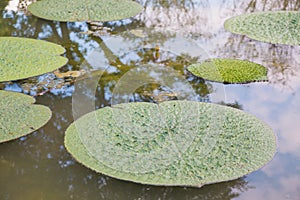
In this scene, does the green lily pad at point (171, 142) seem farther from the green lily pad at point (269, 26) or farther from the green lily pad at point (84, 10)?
the green lily pad at point (84, 10)

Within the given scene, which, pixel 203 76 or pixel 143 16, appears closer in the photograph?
pixel 203 76

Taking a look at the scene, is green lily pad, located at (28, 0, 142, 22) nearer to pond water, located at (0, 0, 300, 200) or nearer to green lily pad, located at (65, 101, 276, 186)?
pond water, located at (0, 0, 300, 200)

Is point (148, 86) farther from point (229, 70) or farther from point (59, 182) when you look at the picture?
point (59, 182)

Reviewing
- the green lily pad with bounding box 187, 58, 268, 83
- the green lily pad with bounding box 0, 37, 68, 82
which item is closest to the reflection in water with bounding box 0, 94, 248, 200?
the green lily pad with bounding box 0, 37, 68, 82

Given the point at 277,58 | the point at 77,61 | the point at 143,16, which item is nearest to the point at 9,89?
the point at 77,61

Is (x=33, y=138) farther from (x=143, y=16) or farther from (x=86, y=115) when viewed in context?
(x=143, y=16)
